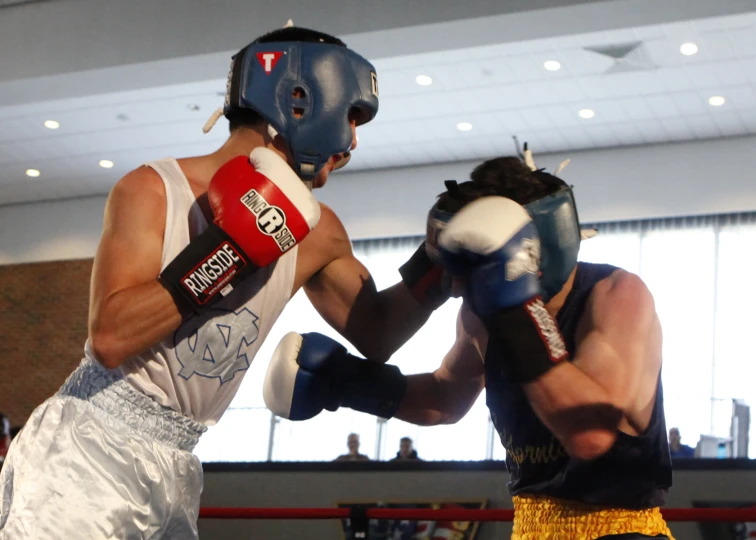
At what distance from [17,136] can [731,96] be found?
22.3ft

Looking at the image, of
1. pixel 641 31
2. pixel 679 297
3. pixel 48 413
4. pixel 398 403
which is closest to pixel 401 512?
pixel 398 403

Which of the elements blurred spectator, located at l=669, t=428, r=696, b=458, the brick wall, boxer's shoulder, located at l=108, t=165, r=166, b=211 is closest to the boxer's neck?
boxer's shoulder, located at l=108, t=165, r=166, b=211

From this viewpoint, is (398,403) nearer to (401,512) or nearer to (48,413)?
(48,413)

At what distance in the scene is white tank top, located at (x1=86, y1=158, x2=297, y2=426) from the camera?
5.21ft

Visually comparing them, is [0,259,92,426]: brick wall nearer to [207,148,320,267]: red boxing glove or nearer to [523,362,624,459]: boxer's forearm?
[207,148,320,267]: red boxing glove

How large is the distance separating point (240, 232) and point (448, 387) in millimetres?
641

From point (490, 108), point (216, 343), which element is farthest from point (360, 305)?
point (490, 108)

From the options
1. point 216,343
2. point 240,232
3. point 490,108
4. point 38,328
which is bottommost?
point 216,343

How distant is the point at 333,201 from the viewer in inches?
423

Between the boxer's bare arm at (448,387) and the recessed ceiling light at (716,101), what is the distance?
7.12 metres

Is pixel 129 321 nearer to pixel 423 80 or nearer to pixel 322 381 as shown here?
pixel 322 381

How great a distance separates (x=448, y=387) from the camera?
1.95 m

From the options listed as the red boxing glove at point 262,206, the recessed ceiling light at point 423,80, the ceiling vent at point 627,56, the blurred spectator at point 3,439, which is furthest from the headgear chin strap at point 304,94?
the recessed ceiling light at point 423,80

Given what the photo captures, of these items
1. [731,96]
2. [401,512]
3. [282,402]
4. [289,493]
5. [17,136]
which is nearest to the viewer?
[282,402]
